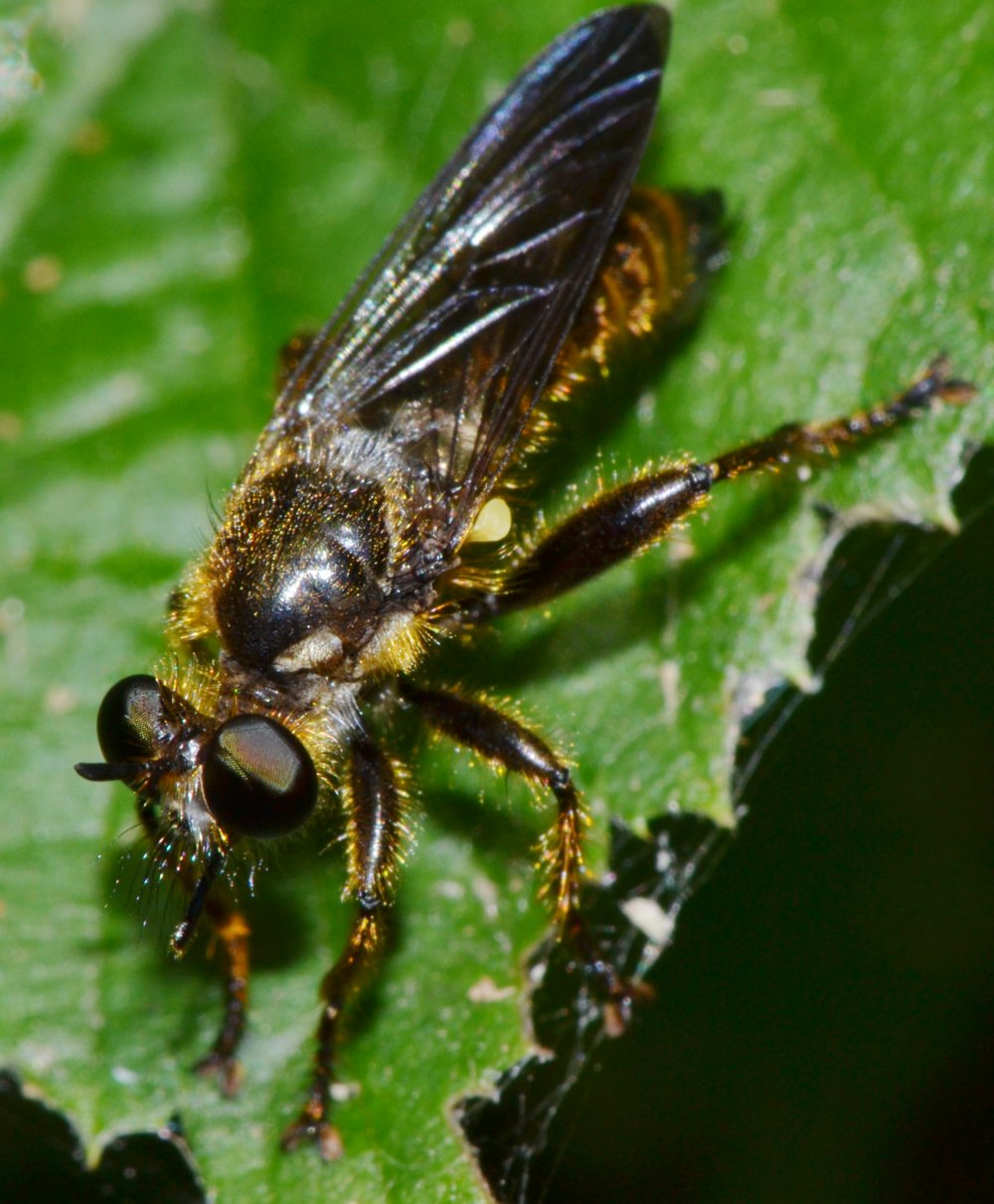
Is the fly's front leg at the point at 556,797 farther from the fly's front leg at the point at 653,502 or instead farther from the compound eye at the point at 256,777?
the compound eye at the point at 256,777

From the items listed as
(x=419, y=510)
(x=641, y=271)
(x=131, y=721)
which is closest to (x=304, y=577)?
(x=419, y=510)

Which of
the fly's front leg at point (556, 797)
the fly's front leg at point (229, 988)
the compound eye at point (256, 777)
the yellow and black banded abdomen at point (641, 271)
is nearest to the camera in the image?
the compound eye at point (256, 777)

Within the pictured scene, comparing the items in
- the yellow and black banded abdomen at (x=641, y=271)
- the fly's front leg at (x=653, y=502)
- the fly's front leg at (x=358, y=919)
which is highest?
the yellow and black banded abdomen at (x=641, y=271)

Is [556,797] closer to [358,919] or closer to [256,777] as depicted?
[358,919]

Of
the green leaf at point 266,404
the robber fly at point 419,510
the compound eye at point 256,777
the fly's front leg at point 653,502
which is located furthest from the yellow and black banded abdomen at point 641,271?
the compound eye at point 256,777

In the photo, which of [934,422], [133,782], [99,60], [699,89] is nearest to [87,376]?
[99,60]

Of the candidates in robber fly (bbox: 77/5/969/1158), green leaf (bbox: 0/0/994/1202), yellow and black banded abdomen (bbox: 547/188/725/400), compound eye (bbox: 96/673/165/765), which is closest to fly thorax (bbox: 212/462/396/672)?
robber fly (bbox: 77/5/969/1158)

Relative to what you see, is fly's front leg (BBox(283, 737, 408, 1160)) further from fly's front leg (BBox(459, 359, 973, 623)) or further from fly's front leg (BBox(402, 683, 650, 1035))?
fly's front leg (BBox(459, 359, 973, 623))

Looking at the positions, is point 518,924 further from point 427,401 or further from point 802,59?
point 802,59
